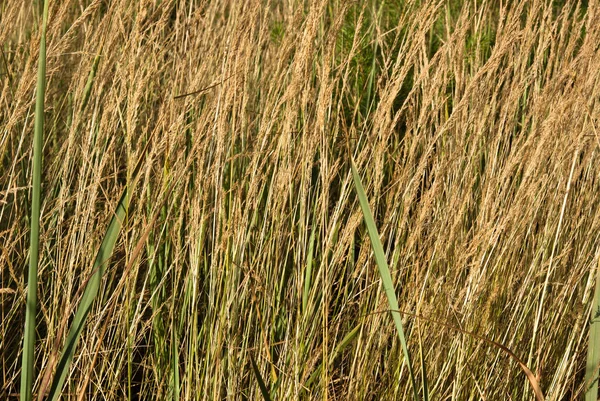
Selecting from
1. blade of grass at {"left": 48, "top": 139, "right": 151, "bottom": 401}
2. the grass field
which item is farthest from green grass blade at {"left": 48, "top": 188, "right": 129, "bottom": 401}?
the grass field

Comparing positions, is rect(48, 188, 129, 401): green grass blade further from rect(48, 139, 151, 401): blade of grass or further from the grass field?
the grass field

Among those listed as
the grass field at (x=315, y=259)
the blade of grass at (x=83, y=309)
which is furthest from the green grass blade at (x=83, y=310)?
the grass field at (x=315, y=259)

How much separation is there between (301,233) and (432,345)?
372 millimetres

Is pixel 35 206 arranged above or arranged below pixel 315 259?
above

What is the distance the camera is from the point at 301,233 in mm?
1686

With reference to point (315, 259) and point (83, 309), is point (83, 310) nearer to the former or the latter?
point (83, 309)

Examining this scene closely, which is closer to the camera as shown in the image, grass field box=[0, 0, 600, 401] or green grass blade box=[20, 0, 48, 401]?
green grass blade box=[20, 0, 48, 401]

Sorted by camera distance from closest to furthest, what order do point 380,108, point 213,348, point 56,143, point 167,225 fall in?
point 213,348 < point 380,108 < point 167,225 < point 56,143

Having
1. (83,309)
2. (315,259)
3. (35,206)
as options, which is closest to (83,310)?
(83,309)

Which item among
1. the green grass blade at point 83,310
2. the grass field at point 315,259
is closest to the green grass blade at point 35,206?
the green grass blade at point 83,310

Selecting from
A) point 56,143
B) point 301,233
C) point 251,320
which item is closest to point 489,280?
point 301,233

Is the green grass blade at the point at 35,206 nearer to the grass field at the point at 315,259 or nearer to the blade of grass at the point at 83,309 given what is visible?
the blade of grass at the point at 83,309

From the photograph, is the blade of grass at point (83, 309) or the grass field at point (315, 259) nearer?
the blade of grass at point (83, 309)

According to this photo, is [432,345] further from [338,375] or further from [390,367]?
[338,375]
